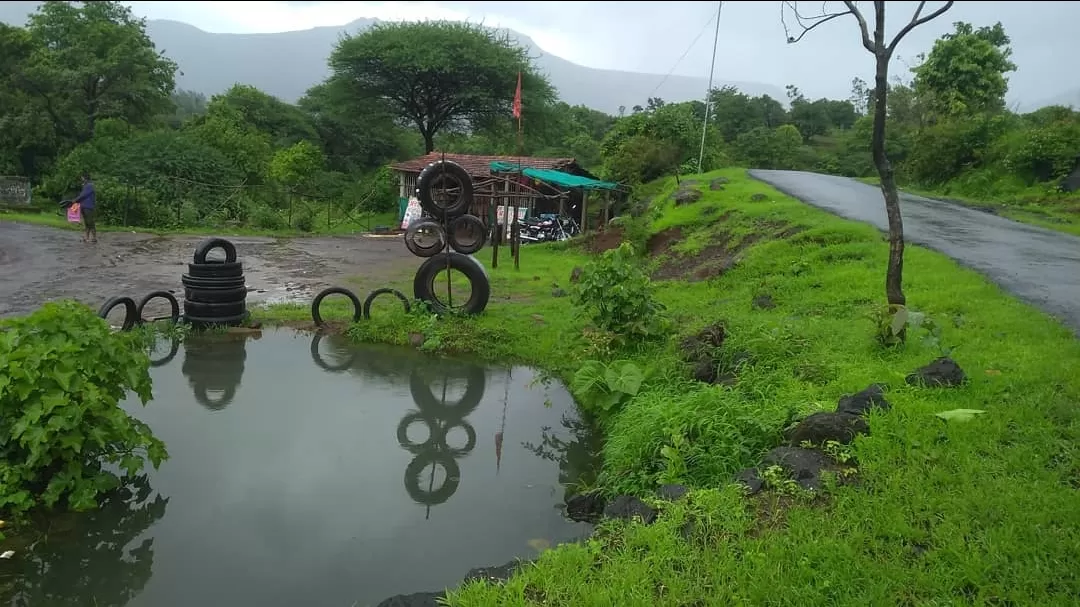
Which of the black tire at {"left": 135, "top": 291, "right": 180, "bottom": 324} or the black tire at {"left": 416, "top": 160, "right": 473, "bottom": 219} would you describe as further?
the black tire at {"left": 416, "top": 160, "right": 473, "bottom": 219}

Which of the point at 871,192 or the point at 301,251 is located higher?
the point at 871,192

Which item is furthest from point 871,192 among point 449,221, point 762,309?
point 449,221

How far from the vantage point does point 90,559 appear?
4246mm

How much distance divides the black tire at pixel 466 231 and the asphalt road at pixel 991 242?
680 cm

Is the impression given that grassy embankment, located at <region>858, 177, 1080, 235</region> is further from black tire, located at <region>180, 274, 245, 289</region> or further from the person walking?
the person walking

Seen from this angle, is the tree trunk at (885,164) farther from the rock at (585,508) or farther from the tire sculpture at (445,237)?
the tire sculpture at (445,237)

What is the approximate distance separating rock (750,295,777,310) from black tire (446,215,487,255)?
13.1ft

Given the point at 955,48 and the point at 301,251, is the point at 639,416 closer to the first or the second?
the point at 301,251

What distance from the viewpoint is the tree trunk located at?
6.04m

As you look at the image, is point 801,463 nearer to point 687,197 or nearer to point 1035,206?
point 687,197

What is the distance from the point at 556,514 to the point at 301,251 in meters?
14.6

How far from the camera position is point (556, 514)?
507cm

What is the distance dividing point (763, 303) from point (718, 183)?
34.3 ft

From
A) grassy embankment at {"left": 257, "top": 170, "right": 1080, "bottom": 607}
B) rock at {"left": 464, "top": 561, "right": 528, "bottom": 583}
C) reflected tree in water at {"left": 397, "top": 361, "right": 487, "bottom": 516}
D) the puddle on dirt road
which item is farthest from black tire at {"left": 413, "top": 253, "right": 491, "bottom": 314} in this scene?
rock at {"left": 464, "top": 561, "right": 528, "bottom": 583}
